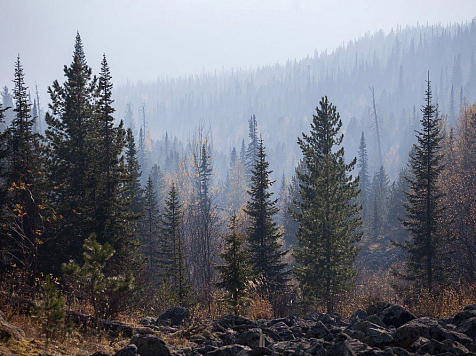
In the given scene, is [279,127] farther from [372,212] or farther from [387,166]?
[372,212]

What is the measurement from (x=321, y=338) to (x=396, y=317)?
1961 millimetres

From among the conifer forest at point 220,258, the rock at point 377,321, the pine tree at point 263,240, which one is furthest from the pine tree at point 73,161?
the rock at point 377,321

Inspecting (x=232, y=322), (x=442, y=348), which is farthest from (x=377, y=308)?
(x=442, y=348)

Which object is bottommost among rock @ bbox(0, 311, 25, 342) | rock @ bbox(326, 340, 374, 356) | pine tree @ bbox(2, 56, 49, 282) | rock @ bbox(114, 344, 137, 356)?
rock @ bbox(326, 340, 374, 356)

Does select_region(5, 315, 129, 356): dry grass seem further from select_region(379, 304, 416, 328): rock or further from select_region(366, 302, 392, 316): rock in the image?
select_region(366, 302, 392, 316): rock

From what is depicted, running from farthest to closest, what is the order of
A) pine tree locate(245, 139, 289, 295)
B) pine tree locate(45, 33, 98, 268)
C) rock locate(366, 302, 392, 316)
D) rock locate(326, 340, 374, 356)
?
1. pine tree locate(245, 139, 289, 295)
2. pine tree locate(45, 33, 98, 268)
3. rock locate(366, 302, 392, 316)
4. rock locate(326, 340, 374, 356)

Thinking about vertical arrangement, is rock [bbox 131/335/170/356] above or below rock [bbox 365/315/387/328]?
above

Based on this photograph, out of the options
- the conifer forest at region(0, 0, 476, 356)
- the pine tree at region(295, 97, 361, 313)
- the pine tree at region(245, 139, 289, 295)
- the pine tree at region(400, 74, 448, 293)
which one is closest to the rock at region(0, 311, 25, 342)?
the conifer forest at region(0, 0, 476, 356)

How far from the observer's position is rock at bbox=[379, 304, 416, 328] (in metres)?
7.86

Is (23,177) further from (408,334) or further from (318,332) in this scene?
(408,334)

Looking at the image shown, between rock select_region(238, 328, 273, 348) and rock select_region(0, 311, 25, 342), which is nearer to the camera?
rock select_region(0, 311, 25, 342)

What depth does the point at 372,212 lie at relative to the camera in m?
57.9

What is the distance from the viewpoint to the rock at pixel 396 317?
7865 millimetres

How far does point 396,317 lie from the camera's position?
7.93m
